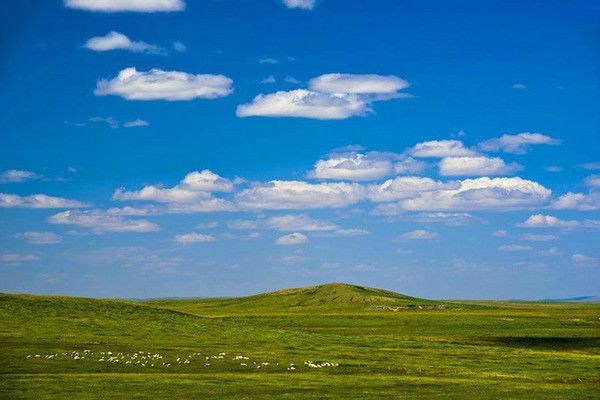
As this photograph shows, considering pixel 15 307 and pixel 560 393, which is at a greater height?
pixel 15 307

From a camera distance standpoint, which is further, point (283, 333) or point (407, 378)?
point (283, 333)

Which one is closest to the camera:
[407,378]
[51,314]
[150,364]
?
[407,378]

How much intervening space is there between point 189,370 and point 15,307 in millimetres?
65221

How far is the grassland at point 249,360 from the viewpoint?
5853 centimetres

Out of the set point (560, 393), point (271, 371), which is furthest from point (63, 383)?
point (560, 393)

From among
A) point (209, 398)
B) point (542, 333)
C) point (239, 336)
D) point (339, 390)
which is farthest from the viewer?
→ point (542, 333)

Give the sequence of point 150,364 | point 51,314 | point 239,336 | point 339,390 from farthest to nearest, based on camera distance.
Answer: point 51,314
point 239,336
point 150,364
point 339,390

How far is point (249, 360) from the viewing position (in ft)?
263

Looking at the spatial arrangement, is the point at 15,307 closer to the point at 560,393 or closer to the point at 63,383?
the point at 63,383

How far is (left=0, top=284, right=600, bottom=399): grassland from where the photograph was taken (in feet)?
192

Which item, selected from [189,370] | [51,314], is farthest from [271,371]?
[51,314]

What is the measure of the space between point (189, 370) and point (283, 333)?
49.3m

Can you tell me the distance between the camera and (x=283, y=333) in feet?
394

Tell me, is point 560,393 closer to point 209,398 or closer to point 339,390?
point 339,390
